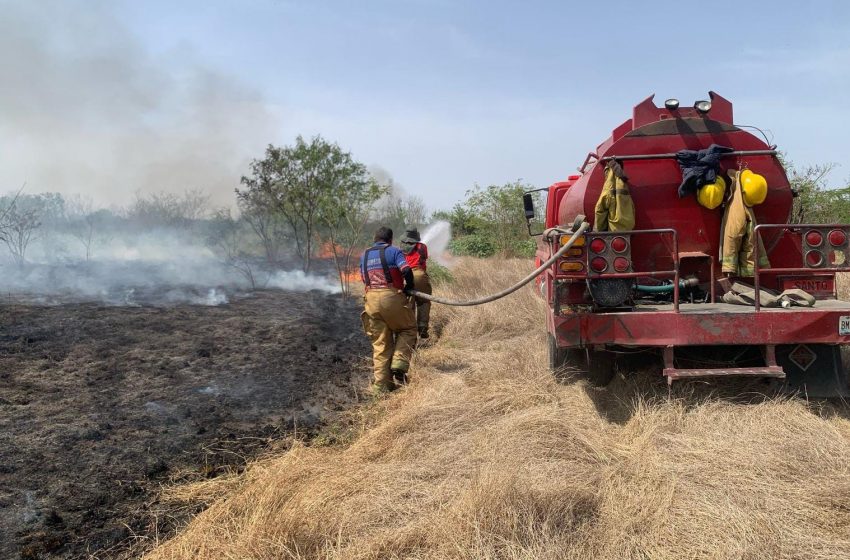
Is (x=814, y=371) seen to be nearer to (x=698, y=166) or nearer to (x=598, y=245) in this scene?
(x=698, y=166)

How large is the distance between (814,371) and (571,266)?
6.84 feet

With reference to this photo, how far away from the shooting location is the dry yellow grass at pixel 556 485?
9.23 feet

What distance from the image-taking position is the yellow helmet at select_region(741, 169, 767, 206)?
5.12 meters

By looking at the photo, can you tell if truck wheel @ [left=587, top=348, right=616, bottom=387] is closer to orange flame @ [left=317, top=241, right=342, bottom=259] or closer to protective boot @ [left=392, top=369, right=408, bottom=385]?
protective boot @ [left=392, top=369, right=408, bottom=385]

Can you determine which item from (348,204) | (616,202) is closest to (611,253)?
(616,202)

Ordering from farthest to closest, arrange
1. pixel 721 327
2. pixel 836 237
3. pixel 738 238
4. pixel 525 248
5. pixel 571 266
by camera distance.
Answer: pixel 525 248 → pixel 738 238 → pixel 571 266 → pixel 836 237 → pixel 721 327

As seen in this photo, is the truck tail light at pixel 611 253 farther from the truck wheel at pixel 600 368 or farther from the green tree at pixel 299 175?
the green tree at pixel 299 175

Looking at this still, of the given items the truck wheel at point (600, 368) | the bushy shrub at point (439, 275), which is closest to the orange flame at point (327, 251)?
the bushy shrub at point (439, 275)

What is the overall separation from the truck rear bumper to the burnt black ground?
8.91ft

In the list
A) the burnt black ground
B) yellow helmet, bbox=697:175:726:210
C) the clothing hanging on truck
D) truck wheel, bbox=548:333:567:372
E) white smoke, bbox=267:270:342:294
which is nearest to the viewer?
the burnt black ground

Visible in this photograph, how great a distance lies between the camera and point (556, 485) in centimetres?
321

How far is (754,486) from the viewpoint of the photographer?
3336mm

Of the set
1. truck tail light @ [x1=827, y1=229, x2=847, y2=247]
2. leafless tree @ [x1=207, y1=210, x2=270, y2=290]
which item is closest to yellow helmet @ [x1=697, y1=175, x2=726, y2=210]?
truck tail light @ [x1=827, y1=229, x2=847, y2=247]

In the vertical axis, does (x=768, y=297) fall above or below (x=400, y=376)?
above
